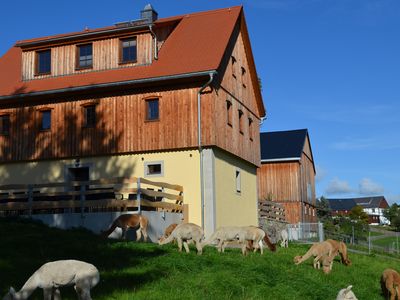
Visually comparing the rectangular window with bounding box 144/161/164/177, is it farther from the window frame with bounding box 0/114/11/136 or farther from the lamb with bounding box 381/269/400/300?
the lamb with bounding box 381/269/400/300

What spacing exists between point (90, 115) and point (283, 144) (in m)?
24.6

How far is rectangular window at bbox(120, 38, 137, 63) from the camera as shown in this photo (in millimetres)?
27391

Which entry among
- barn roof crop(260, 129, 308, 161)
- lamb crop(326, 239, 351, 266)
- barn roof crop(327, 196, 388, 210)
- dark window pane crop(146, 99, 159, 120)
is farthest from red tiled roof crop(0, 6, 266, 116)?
barn roof crop(327, 196, 388, 210)

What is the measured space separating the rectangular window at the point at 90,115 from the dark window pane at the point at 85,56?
7.46ft

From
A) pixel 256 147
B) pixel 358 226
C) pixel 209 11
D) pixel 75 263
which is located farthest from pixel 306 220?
pixel 75 263

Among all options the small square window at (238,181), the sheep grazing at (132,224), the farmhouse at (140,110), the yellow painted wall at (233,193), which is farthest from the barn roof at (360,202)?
the sheep grazing at (132,224)

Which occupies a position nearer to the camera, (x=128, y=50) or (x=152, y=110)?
(x=152, y=110)

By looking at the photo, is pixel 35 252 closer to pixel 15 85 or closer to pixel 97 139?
pixel 97 139

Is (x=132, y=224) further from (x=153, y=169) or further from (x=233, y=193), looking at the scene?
(x=233, y=193)

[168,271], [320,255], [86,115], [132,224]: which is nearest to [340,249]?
[320,255]

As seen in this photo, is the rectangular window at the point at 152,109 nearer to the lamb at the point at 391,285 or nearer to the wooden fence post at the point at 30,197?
the wooden fence post at the point at 30,197

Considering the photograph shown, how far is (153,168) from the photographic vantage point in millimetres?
25750

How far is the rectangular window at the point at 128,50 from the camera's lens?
27.4 m

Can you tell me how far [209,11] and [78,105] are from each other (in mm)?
8663
